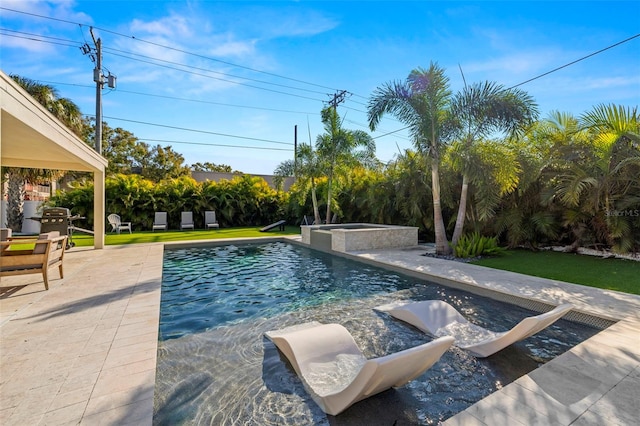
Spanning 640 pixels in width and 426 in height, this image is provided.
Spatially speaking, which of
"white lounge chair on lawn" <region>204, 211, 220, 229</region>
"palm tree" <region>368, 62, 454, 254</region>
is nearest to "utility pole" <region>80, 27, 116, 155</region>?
"white lounge chair on lawn" <region>204, 211, 220, 229</region>

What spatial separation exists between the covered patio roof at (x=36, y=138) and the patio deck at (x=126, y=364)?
2824 mm

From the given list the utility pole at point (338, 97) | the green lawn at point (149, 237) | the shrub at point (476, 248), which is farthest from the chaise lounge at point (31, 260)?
the utility pole at point (338, 97)

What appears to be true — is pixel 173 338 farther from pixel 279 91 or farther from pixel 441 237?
pixel 279 91

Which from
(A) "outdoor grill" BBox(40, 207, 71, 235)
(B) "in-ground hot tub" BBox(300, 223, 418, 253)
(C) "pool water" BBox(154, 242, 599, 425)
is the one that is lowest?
(C) "pool water" BBox(154, 242, 599, 425)

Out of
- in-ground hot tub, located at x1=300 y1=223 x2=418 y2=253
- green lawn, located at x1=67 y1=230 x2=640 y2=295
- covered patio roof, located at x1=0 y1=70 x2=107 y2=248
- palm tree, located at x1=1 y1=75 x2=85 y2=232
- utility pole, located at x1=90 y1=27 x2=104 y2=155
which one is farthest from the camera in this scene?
utility pole, located at x1=90 y1=27 x2=104 y2=155

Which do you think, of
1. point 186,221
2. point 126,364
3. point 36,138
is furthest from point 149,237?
point 126,364

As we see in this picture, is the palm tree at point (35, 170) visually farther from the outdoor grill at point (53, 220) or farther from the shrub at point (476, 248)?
the shrub at point (476, 248)

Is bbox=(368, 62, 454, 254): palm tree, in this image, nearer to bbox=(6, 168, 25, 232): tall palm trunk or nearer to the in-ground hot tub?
the in-ground hot tub

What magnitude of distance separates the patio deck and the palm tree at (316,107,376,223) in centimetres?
1026

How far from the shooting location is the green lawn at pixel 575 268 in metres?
6.18

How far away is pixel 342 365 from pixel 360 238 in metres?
7.55

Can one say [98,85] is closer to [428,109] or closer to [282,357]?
[428,109]

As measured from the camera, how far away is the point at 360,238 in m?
10.6

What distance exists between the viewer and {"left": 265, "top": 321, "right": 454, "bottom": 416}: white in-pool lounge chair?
2383 millimetres
